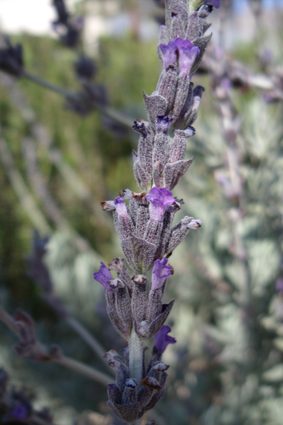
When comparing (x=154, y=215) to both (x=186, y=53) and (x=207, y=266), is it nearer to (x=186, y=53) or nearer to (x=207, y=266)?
(x=186, y=53)

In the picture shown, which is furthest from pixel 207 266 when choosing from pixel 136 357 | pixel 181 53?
pixel 181 53

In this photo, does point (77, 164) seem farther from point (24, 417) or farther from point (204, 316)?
point (24, 417)

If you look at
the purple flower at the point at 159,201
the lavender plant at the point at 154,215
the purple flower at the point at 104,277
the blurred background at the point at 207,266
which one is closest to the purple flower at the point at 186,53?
the lavender plant at the point at 154,215

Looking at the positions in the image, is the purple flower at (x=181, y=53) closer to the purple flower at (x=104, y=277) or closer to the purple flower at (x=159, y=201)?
the purple flower at (x=159, y=201)

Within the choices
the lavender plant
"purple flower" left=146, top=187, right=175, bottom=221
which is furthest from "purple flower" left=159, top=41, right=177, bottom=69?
"purple flower" left=146, top=187, right=175, bottom=221

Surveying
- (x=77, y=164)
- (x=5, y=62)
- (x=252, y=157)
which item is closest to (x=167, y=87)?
(x=5, y=62)
